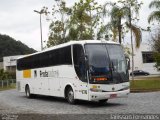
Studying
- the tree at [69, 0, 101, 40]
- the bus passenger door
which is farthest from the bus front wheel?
the tree at [69, 0, 101, 40]

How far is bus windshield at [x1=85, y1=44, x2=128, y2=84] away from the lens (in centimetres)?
1959

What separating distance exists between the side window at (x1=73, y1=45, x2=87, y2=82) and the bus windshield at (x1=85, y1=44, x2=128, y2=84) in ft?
1.43

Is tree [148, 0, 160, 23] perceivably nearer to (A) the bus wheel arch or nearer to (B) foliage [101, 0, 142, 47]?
(B) foliage [101, 0, 142, 47]

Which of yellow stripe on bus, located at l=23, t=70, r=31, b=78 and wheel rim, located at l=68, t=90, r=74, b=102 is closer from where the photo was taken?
wheel rim, located at l=68, t=90, r=74, b=102

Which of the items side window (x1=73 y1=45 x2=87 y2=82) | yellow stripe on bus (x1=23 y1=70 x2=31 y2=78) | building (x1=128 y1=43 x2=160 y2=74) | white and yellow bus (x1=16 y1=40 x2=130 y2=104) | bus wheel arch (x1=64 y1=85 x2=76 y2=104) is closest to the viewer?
white and yellow bus (x1=16 y1=40 x2=130 y2=104)

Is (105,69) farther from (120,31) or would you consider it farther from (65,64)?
(120,31)

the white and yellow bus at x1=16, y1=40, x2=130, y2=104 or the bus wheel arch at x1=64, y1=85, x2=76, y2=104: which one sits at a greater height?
the white and yellow bus at x1=16, y1=40, x2=130, y2=104

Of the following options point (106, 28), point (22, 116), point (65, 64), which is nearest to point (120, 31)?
point (106, 28)

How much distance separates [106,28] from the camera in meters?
37.7

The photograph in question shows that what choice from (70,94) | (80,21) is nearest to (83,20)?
(80,21)

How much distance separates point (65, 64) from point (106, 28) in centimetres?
1601

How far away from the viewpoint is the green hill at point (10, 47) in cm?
12681

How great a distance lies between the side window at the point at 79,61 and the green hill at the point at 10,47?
107m

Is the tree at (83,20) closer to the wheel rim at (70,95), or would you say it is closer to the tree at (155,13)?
the tree at (155,13)
